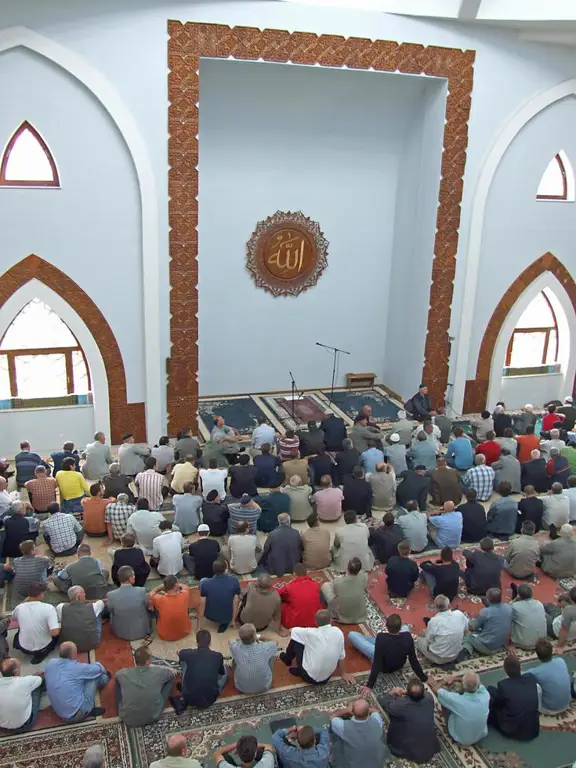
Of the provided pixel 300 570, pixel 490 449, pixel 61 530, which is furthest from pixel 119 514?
pixel 490 449

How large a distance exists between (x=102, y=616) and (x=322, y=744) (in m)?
2.31

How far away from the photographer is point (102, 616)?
6.27 metres

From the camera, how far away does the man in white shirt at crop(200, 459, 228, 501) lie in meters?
7.95

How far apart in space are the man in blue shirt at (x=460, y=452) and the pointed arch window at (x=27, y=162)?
5.40 m

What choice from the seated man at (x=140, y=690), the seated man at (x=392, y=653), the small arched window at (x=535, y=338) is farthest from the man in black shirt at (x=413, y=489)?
the small arched window at (x=535, y=338)

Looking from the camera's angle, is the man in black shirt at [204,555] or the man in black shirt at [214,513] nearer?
the man in black shirt at [204,555]

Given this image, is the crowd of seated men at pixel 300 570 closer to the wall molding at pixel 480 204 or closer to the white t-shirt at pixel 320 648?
the white t-shirt at pixel 320 648

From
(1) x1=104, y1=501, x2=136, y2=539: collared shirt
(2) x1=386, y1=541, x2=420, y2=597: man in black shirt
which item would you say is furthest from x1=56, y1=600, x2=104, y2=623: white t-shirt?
(2) x1=386, y1=541, x2=420, y2=597: man in black shirt

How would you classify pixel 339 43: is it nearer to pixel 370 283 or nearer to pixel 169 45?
pixel 169 45

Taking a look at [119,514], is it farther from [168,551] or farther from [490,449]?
[490,449]

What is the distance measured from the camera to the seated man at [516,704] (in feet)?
17.1

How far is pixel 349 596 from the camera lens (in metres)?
6.32

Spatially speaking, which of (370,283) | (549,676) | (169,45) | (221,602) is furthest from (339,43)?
(549,676)

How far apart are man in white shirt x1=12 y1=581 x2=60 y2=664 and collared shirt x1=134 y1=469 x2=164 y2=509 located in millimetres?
2175
